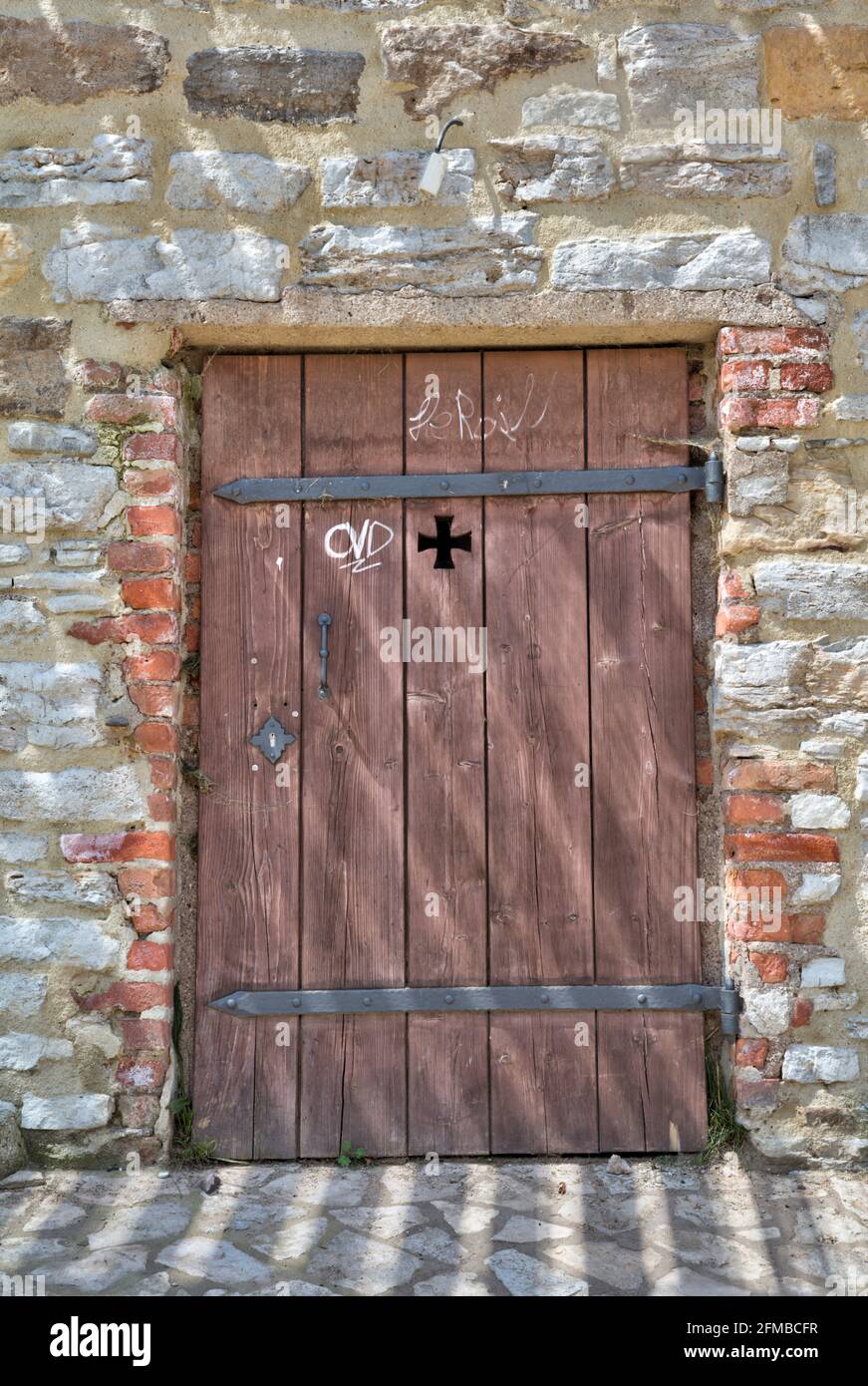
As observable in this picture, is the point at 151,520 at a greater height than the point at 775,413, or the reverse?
the point at 775,413

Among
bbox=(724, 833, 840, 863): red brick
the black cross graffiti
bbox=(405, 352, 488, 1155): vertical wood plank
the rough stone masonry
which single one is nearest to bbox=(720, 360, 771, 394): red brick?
the rough stone masonry

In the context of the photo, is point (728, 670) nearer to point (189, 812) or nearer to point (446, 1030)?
point (446, 1030)

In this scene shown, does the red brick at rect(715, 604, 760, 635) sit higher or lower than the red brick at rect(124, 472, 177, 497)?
lower

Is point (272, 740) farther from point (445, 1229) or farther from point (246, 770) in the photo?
point (445, 1229)

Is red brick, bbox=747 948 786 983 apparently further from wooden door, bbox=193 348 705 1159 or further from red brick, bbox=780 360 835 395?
red brick, bbox=780 360 835 395

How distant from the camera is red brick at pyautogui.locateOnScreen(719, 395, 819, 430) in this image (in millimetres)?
A: 2867

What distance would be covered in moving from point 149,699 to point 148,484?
1.72ft

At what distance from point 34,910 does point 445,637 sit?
1187 millimetres

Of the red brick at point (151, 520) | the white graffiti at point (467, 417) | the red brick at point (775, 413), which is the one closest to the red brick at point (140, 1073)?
the red brick at point (151, 520)

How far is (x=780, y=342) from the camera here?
288 cm

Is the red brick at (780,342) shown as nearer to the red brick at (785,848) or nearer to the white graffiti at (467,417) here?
the white graffiti at (467,417)

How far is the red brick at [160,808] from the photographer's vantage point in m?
2.85

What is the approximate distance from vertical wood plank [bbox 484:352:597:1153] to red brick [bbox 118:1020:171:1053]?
0.80 meters

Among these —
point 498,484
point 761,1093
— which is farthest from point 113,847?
point 761,1093
